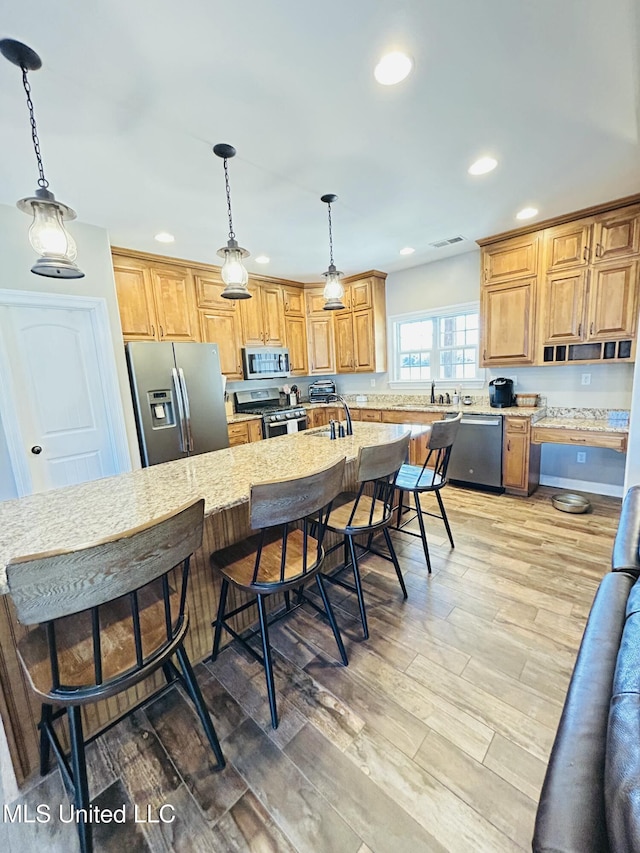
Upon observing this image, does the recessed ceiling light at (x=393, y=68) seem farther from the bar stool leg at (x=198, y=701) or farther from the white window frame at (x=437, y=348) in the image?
the white window frame at (x=437, y=348)

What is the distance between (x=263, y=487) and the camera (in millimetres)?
1273

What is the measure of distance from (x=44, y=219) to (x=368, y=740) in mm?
2454

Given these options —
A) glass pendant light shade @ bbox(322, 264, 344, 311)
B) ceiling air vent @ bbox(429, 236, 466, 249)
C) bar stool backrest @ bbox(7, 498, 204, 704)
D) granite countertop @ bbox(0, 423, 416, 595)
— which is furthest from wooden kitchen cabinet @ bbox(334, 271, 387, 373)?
bar stool backrest @ bbox(7, 498, 204, 704)

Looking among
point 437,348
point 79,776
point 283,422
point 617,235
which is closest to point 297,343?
point 283,422

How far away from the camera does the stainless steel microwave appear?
4547mm

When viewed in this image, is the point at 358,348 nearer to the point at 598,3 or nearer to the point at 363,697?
the point at 598,3

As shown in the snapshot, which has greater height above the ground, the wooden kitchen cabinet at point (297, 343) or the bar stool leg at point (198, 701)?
the wooden kitchen cabinet at point (297, 343)

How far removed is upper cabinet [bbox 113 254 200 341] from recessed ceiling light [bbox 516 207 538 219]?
3.31 meters

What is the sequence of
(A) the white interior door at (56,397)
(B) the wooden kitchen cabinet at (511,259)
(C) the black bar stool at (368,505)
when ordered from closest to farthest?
1. (C) the black bar stool at (368,505)
2. (A) the white interior door at (56,397)
3. (B) the wooden kitchen cabinet at (511,259)

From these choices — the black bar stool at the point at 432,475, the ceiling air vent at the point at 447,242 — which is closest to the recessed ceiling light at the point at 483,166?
the ceiling air vent at the point at 447,242

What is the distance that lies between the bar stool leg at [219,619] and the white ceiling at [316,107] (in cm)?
222

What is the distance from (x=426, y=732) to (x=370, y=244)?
3898 mm

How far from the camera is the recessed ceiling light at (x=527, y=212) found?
3.11m

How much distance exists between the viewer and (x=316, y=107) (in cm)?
178
